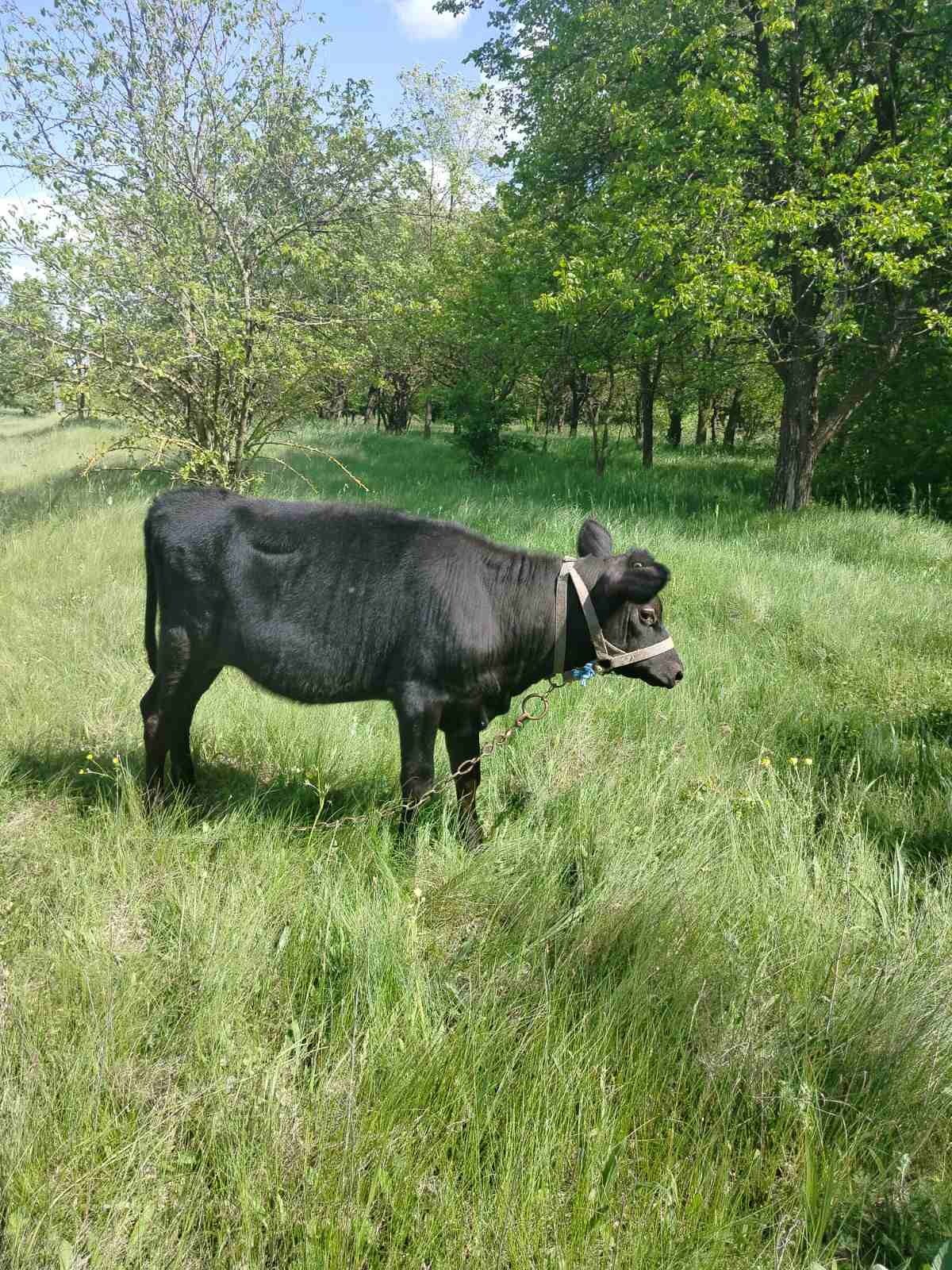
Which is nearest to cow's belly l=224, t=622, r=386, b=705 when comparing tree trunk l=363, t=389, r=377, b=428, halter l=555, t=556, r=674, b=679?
halter l=555, t=556, r=674, b=679

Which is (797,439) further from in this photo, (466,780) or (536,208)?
(466,780)

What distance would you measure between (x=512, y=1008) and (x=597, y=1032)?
10.3 inches

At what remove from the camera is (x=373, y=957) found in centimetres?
236

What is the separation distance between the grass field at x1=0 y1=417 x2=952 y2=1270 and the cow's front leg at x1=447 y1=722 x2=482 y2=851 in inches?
5.3

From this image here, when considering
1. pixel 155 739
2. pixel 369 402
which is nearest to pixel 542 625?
pixel 155 739

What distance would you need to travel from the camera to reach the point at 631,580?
10.3 feet

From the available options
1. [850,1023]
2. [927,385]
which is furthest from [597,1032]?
[927,385]

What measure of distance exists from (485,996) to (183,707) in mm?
2088

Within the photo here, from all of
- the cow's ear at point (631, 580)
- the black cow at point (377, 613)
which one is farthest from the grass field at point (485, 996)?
the cow's ear at point (631, 580)

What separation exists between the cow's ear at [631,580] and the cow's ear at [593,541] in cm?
32

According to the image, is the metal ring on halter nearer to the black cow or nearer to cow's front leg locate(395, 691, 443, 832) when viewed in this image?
the black cow

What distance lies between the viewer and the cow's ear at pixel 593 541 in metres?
3.70

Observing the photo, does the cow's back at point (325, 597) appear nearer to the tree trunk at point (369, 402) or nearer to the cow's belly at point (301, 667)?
the cow's belly at point (301, 667)

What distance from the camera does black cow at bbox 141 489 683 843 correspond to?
3.27 metres
